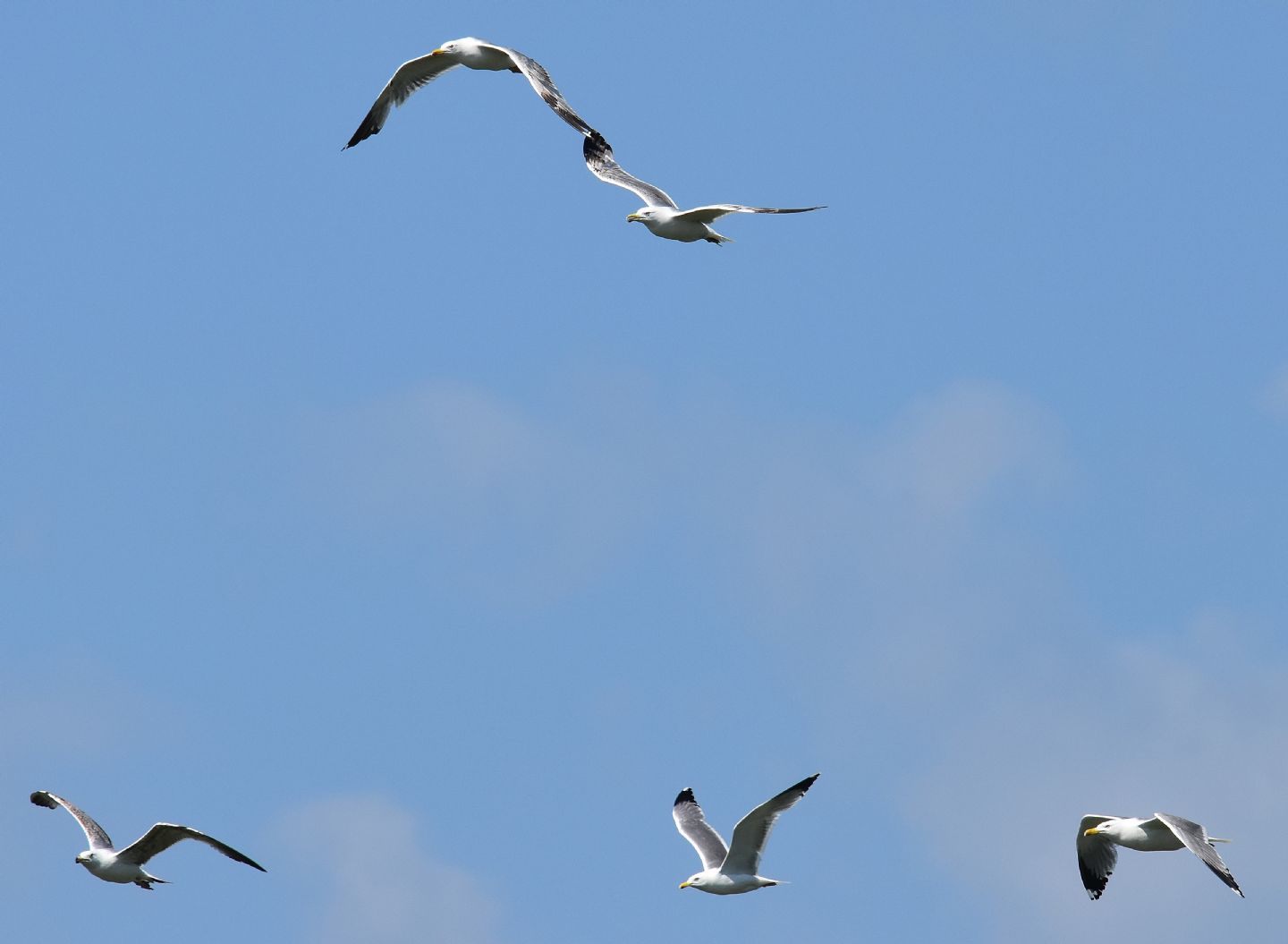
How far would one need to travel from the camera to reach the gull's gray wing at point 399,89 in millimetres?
28703

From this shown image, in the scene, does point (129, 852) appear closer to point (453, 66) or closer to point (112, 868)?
point (112, 868)

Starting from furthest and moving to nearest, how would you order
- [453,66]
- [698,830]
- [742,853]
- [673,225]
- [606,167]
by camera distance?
[453,66], [606,167], [698,830], [673,225], [742,853]

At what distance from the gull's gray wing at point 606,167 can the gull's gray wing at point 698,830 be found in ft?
24.6

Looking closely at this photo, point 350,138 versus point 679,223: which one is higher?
point 350,138

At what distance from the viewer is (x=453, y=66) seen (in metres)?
28.6

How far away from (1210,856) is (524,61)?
12.2 metres

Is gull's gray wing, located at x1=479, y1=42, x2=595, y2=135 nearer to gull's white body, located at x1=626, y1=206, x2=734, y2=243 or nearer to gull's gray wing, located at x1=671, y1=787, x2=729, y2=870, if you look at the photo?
gull's white body, located at x1=626, y1=206, x2=734, y2=243

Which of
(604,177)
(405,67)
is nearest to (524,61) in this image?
(604,177)

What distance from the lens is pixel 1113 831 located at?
23406mm

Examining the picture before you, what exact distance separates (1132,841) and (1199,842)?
174 cm

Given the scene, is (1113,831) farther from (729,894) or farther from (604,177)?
(604,177)

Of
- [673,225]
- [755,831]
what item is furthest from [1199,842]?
[673,225]

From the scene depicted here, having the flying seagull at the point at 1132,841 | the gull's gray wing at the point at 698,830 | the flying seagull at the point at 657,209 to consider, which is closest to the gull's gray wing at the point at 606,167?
the flying seagull at the point at 657,209

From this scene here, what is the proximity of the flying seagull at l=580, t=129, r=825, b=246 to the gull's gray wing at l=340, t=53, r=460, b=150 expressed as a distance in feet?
10.0
